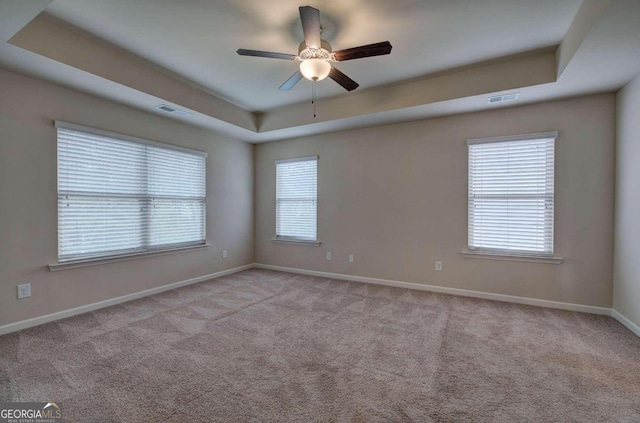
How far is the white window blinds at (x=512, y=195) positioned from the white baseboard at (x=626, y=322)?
83cm

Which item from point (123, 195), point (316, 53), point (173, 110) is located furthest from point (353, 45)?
point (123, 195)

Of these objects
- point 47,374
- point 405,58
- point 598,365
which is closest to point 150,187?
point 47,374

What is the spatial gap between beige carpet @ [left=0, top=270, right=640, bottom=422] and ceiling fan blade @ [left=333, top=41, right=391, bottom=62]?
251 centimetres

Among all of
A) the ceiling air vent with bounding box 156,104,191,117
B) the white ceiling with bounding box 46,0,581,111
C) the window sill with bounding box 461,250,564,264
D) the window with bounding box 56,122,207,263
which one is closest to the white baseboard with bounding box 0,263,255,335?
the window with bounding box 56,122,207,263

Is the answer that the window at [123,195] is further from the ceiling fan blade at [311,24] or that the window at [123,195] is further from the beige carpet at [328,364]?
the ceiling fan blade at [311,24]

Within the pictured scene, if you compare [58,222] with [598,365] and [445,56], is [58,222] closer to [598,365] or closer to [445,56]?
[445,56]

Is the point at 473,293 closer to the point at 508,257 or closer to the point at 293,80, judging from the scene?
the point at 508,257

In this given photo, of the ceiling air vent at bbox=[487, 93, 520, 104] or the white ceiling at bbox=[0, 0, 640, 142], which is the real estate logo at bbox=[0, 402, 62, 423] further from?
the ceiling air vent at bbox=[487, 93, 520, 104]

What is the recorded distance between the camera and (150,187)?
160 inches

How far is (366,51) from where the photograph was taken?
2.31 m

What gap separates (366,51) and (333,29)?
1.73 feet

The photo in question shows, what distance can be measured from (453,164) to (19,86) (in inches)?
201

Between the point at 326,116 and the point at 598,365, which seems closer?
the point at 598,365

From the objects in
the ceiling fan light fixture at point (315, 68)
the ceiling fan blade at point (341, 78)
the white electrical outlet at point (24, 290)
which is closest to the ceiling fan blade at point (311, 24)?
the ceiling fan light fixture at point (315, 68)
